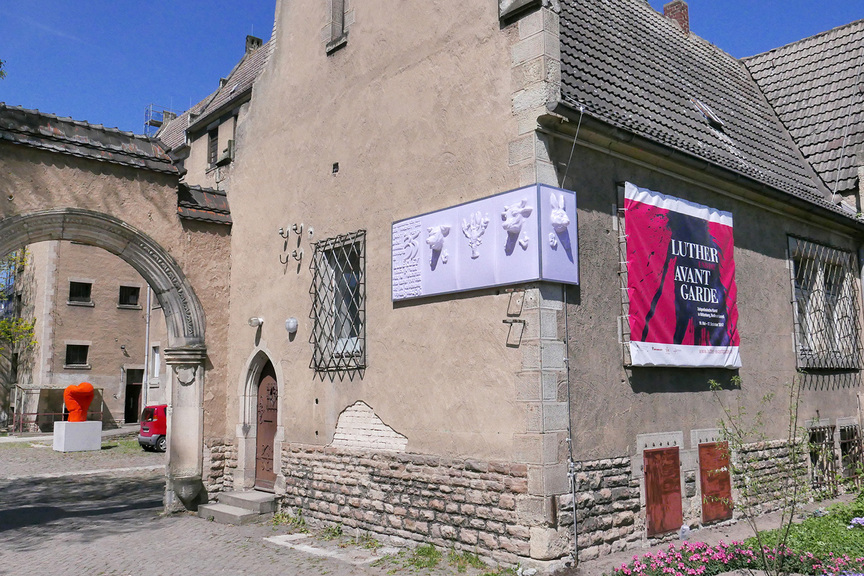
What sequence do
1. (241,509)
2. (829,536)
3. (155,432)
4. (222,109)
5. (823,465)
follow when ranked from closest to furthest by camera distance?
(829,536)
(241,509)
(823,465)
(222,109)
(155,432)

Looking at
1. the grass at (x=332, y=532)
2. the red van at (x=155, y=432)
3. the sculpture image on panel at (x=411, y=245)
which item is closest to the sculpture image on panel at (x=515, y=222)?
the sculpture image on panel at (x=411, y=245)

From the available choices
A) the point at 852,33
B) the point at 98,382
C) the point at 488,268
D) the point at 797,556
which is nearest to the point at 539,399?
the point at 488,268

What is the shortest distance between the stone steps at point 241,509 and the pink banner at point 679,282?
5675 millimetres

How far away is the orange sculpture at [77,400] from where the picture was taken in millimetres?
21859

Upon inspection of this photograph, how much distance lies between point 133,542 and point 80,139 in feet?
18.4

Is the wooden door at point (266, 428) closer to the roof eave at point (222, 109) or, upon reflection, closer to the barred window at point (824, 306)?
the roof eave at point (222, 109)

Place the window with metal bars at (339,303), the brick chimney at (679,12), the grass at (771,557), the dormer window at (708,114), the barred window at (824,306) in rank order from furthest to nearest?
1. the brick chimney at (679,12)
2. the barred window at (824,306)
3. the dormer window at (708,114)
4. the window with metal bars at (339,303)
5. the grass at (771,557)

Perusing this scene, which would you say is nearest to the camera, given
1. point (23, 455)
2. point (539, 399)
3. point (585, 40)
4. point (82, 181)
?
point (539, 399)

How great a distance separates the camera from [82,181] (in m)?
10.5

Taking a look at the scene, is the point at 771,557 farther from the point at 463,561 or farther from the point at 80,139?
the point at 80,139

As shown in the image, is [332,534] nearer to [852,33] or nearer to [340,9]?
[340,9]

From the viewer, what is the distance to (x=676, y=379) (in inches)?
351

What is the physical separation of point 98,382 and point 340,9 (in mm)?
25929

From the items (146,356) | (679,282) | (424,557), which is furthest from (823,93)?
(146,356)
